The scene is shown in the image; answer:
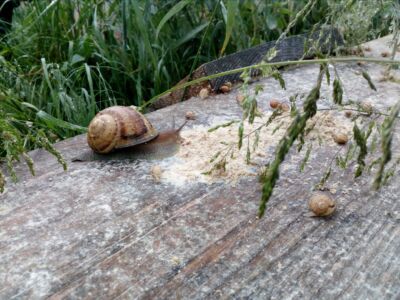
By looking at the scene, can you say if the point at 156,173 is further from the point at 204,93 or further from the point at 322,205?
the point at 204,93

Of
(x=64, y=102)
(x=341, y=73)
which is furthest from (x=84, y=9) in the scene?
(x=341, y=73)

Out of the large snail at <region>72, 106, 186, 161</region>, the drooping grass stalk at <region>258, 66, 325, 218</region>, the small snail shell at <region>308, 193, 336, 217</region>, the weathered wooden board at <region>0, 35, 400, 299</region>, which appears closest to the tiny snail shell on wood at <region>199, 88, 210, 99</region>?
the large snail at <region>72, 106, 186, 161</region>

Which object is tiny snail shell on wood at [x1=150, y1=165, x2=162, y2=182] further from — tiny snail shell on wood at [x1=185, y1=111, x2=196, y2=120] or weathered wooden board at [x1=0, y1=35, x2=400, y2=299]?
tiny snail shell on wood at [x1=185, y1=111, x2=196, y2=120]

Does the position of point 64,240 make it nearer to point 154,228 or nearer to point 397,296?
point 154,228

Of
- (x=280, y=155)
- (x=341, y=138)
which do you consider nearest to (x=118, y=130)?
(x=341, y=138)

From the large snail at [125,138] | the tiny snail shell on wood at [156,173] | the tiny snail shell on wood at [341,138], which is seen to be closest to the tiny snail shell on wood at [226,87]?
the large snail at [125,138]
